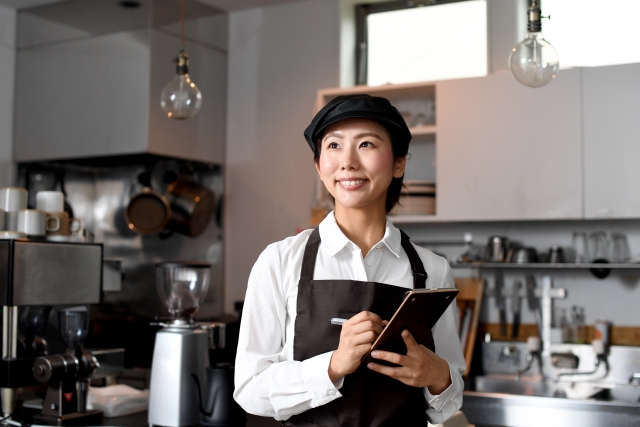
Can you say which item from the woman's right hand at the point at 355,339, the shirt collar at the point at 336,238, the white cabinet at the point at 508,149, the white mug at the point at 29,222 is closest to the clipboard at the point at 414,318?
the woman's right hand at the point at 355,339

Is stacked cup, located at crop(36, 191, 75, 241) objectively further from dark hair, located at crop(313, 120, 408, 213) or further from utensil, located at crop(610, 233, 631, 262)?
utensil, located at crop(610, 233, 631, 262)

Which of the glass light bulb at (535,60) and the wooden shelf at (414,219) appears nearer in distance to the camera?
the glass light bulb at (535,60)

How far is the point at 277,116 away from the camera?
13.8 ft

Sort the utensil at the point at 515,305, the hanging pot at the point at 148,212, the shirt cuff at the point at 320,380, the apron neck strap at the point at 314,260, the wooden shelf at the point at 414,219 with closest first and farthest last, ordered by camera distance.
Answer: the shirt cuff at the point at 320,380 < the apron neck strap at the point at 314,260 < the wooden shelf at the point at 414,219 < the utensil at the point at 515,305 < the hanging pot at the point at 148,212

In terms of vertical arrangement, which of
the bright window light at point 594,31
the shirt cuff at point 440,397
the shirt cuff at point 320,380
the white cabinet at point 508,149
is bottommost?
the shirt cuff at point 440,397

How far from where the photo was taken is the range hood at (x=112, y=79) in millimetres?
3740

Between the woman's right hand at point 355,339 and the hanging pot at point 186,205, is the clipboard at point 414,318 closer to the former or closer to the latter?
the woman's right hand at point 355,339

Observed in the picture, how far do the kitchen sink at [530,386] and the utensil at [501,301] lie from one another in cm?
24

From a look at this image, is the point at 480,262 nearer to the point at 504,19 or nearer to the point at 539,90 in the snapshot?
the point at 539,90

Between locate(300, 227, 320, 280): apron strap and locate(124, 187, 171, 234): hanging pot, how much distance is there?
2.68m

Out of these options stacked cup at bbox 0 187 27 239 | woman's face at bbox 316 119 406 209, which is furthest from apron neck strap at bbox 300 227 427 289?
stacked cup at bbox 0 187 27 239

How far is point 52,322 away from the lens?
3.52 m

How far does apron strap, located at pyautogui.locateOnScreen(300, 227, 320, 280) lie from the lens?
1.33m

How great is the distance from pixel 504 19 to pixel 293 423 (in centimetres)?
287
